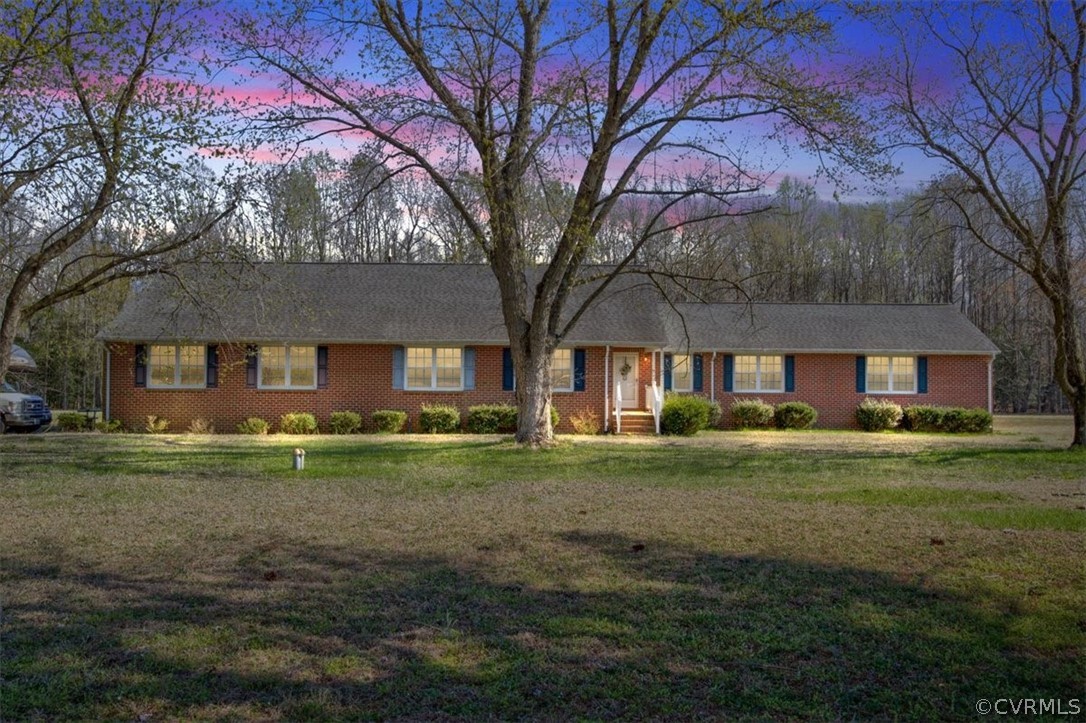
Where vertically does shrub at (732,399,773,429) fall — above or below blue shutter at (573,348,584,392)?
below

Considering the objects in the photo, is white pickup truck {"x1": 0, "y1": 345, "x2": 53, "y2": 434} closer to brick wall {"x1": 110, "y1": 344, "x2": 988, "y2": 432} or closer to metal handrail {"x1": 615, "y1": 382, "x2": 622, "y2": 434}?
brick wall {"x1": 110, "y1": 344, "x2": 988, "y2": 432}

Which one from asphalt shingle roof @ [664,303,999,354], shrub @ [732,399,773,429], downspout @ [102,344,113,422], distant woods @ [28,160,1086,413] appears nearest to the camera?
downspout @ [102,344,113,422]

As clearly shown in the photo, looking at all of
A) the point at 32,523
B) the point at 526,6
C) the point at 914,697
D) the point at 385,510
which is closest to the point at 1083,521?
the point at 914,697

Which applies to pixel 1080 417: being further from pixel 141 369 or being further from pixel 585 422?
pixel 141 369

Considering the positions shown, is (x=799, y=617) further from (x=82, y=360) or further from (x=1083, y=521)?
(x=82, y=360)

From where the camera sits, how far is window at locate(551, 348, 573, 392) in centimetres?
2561

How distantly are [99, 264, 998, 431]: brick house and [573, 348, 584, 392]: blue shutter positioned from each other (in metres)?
0.03

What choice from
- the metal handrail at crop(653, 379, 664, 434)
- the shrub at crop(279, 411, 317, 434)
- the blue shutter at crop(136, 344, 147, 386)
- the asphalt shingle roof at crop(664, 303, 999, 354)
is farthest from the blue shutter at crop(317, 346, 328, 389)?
the asphalt shingle roof at crop(664, 303, 999, 354)

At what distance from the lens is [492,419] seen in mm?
24594

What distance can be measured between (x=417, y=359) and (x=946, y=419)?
1646cm

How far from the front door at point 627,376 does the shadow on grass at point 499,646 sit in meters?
19.1

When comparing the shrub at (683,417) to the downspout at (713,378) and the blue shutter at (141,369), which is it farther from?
the blue shutter at (141,369)

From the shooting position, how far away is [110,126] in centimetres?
1448

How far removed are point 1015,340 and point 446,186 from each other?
3444 centimetres
